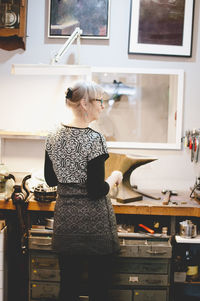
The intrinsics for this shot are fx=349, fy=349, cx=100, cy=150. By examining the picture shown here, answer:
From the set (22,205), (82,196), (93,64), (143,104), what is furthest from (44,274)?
(93,64)

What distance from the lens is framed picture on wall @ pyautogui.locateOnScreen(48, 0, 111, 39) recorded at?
271cm

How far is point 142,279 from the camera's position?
2229 millimetres

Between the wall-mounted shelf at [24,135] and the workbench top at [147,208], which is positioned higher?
the wall-mounted shelf at [24,135]

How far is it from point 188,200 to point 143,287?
66cm

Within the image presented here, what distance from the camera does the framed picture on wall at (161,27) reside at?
2709mm

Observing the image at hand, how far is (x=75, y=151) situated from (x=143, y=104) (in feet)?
4.05

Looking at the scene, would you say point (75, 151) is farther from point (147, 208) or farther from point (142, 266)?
point (142, 266)

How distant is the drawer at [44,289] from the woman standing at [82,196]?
18.0 inches

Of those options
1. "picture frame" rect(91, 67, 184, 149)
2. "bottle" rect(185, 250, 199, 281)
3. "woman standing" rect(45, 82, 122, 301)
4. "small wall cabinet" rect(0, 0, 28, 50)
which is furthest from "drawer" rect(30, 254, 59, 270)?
"small wall cabinet" rect(0, 0, 28, 50)

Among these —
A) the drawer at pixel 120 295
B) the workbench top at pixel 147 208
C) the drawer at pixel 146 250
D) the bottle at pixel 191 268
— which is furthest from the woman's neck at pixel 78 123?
the bottle at pixel 191 268

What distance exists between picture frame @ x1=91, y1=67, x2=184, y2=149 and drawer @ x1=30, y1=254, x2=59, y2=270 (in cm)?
104

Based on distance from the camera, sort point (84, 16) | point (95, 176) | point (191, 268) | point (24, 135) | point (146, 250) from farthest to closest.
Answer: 1. point (84, 16)
2. point (24, 135)
3. point (191, 268)
4. point (146, 250)
5. point (95, 176)

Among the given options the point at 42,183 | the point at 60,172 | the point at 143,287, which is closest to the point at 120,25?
the point at 42,183

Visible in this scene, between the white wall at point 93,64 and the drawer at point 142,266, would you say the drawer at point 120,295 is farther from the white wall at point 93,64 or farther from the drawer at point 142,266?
the white wall at point 93,64
